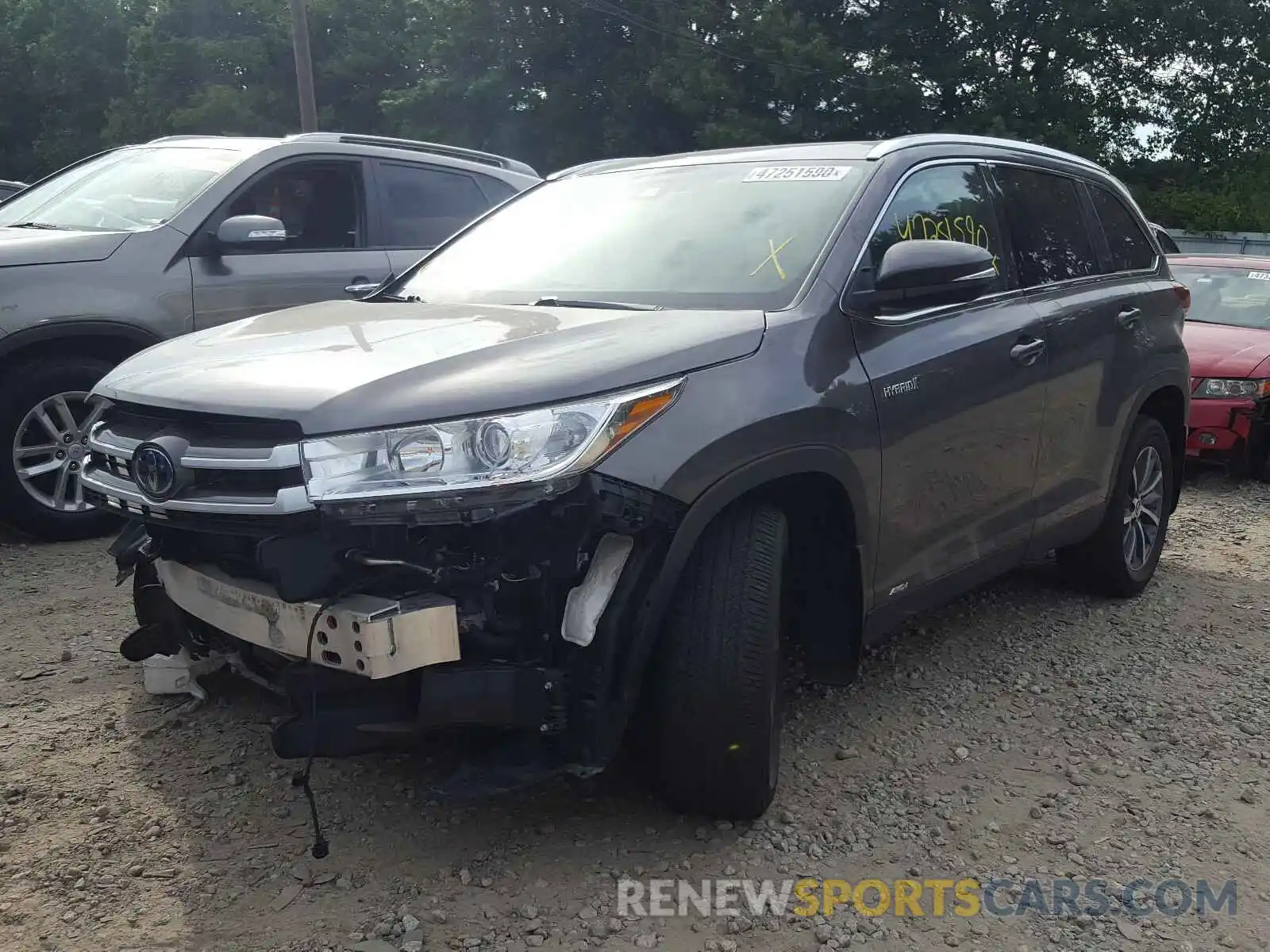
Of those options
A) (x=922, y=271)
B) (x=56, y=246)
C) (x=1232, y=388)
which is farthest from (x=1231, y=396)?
(x=56, y=246)

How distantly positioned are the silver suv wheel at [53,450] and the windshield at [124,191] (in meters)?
0.90

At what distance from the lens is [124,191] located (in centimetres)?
572

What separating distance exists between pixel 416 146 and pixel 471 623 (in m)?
4.62

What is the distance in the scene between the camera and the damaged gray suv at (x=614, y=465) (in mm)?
2475

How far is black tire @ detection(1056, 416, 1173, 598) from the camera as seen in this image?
4.74 meters

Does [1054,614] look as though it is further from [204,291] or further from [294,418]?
[204,291]

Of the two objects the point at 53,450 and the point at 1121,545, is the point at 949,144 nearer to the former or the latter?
the point at 1121,545

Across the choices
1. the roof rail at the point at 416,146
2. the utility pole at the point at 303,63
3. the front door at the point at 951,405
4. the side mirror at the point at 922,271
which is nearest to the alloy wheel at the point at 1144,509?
the front door at the point at 951,405

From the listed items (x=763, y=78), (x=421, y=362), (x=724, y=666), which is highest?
(x=763, y=78)

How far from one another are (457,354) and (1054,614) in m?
3.09

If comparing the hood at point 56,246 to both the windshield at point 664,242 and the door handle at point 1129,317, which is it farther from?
the door handle at point 1129,317

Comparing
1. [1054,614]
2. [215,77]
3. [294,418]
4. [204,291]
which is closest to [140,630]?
[294,418]

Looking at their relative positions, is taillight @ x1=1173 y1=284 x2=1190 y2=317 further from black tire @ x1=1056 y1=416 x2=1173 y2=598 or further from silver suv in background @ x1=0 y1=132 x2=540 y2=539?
silver suv in background @ x1=0 y1=132 x2=540 y2=539

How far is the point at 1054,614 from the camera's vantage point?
4.79 m
